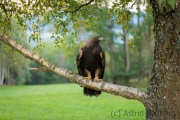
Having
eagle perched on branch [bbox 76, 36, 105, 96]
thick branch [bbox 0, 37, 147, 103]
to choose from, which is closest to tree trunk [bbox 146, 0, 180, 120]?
thick branch [bbox 0, 37, 147, 103]

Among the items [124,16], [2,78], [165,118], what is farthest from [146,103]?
[2,78]

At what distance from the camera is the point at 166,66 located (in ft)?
15.5

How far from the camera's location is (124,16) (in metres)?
7.29

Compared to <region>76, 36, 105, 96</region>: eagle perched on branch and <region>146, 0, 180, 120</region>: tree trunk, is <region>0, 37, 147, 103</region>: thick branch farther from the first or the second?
<region>76, 36, 105, 96</region>: eagle perched on branch

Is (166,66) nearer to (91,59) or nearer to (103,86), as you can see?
(103,86)

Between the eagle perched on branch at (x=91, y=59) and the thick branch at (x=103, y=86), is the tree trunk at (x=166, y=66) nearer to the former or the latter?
the thick branch at (x=103, y=86)

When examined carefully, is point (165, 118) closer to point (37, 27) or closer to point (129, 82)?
point (37, 27)

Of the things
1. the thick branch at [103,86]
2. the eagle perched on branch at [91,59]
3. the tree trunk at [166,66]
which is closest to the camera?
the tree trunk at [166,66]

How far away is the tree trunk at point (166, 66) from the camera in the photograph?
4.59m

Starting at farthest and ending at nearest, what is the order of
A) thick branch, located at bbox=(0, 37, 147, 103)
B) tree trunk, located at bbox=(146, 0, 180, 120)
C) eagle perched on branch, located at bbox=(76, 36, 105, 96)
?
1. eagle perched on branch, located at bbox=(76, 36, 105, 96)
2. thick branch, located at bbox=(0, 37, 147, 103)
3. tree trunk, located at bbox=(146, 0, 180, 120)

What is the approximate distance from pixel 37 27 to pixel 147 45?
27017mm

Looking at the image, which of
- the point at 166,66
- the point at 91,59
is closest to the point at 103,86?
the point at 166,66

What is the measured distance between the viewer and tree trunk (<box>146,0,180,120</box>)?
4.59 metres

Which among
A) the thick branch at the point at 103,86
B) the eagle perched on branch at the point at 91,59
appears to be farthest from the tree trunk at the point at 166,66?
the eagle perched on branch at the point at 91,59
